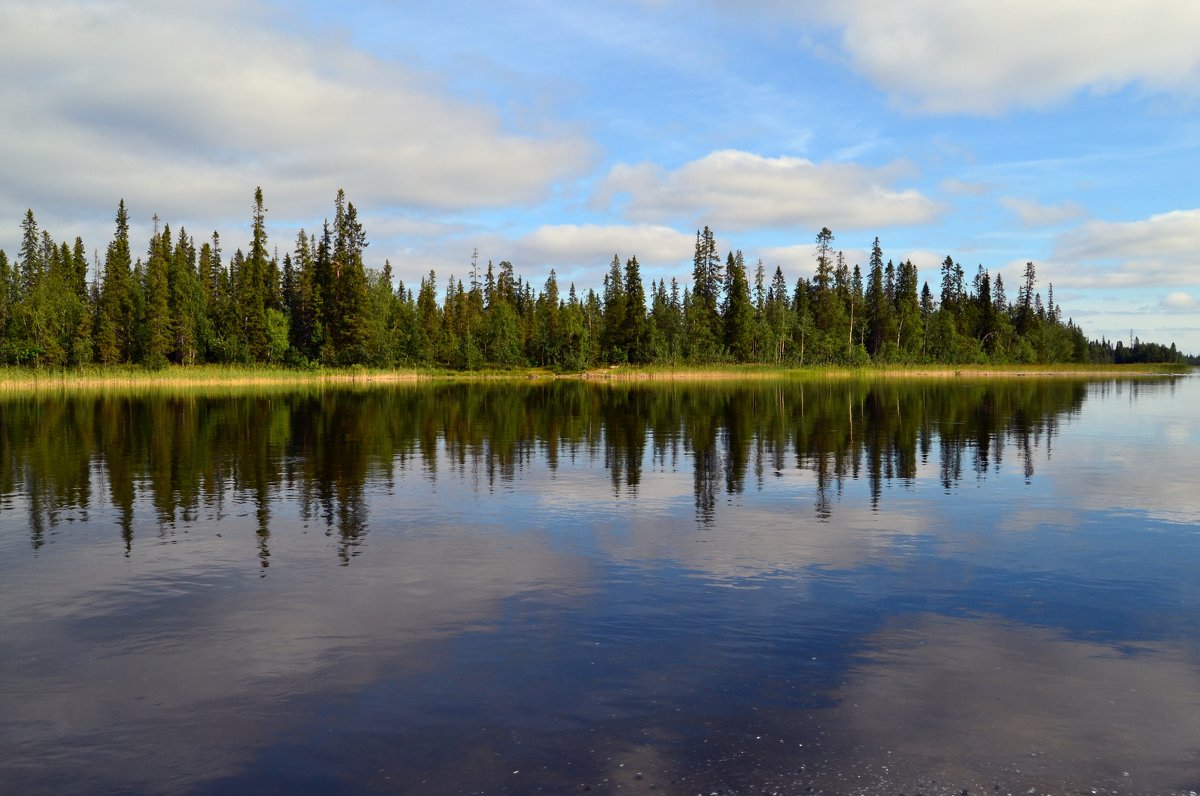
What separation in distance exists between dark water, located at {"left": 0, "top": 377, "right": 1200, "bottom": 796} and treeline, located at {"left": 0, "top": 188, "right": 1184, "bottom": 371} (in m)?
96.4

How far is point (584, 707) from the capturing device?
979 centimetres

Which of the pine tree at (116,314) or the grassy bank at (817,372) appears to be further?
the grassy bank at (817,372)

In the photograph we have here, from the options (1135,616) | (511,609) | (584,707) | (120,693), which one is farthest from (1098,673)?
(120,693)

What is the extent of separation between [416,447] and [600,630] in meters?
26.3

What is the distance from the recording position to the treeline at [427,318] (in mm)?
114625

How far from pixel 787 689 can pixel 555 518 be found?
457 inches

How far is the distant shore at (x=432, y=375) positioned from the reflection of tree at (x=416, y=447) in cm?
3099

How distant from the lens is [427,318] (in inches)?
5689

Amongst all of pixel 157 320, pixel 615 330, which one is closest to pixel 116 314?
pixel 157 320

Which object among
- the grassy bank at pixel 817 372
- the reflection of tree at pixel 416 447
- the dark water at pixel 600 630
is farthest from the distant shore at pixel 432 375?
the dark water at pixel 600 630

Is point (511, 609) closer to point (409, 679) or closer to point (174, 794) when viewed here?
point (409, 679)

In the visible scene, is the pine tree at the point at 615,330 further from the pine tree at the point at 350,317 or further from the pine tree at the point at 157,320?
the pine tree at the point at 157,320

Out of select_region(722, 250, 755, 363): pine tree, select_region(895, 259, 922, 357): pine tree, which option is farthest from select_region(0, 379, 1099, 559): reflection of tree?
select_region(895, 259, 922, 357): pine tree

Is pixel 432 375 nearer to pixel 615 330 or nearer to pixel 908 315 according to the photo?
pixel 615 330
